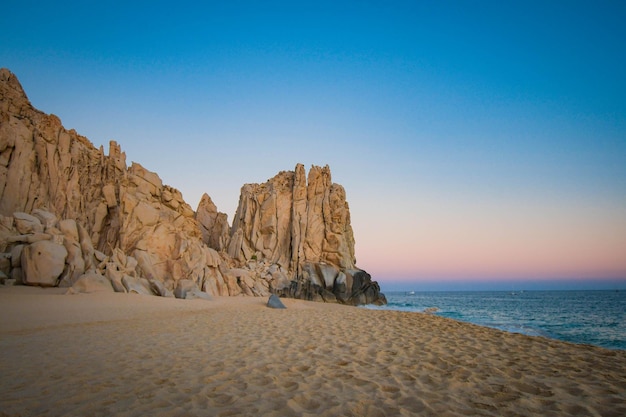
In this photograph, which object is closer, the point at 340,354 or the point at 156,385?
the point at 156,385

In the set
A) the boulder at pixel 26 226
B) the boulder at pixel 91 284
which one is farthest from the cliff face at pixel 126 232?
the boulder at pixel 91 284

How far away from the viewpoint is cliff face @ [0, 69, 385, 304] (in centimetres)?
1920

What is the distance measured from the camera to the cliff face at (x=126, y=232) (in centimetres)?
1920

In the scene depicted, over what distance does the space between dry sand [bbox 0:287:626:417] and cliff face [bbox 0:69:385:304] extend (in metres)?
10.2

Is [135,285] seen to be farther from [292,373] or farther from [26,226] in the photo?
[292,373]

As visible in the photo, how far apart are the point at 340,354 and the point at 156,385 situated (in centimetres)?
368

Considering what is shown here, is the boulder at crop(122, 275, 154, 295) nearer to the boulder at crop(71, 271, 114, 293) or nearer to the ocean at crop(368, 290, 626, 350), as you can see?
the boulder at crop(71, 271, 114, 293)

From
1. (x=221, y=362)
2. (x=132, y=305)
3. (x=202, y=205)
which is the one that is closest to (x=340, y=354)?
(x=221, y=362)

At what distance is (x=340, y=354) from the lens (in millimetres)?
7047

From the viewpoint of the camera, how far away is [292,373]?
18.4 ft

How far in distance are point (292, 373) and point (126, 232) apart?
880 inches

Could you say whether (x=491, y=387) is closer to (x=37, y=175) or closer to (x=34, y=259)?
(x=34, y=259)

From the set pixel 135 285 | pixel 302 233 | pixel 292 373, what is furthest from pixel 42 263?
pixel 302 233

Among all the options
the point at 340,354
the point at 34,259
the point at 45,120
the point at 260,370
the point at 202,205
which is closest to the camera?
the point at 260,370
